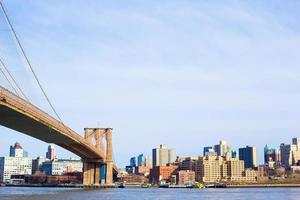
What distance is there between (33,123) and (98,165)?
151ft

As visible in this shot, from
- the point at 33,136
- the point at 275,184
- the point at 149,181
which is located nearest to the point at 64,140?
the point at 33,136

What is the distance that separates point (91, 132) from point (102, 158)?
8982 mm

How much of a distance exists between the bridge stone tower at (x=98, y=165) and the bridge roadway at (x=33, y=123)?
65.3ft

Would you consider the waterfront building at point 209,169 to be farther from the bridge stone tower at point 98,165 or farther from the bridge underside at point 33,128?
the bridge underside at point 33,128

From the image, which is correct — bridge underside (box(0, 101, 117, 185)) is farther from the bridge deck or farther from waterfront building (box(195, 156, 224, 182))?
waterfront building (box(195, 156, 224, 182))

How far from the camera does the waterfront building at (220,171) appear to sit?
169750 mm

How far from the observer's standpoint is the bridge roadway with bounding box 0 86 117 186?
120ft

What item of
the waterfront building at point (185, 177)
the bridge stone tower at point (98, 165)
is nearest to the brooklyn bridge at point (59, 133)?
the bridge stone tower at point (98, 165)

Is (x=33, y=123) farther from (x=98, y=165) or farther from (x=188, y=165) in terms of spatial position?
(x=188, y=165)

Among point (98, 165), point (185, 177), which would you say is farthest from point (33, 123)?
point (185, 177)

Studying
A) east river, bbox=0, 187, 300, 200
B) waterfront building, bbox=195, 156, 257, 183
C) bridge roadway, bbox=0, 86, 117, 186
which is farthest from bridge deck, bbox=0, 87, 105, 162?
waterfront building, bbox=195, 156, 257, 183

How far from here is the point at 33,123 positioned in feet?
148

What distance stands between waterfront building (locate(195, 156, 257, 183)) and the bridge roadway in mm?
105682

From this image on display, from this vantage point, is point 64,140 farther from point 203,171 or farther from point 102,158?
point 203,171
